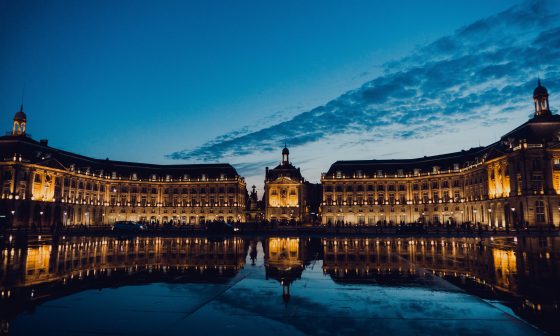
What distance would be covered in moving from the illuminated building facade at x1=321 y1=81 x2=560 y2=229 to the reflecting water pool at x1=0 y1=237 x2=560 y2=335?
50.1 meters

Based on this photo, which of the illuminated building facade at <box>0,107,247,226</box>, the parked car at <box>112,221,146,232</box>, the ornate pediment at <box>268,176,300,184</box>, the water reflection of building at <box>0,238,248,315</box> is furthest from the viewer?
the ornate pediment at <box>268,176,300,184</box>

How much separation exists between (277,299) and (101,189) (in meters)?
105

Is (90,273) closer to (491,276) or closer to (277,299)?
(277,299)

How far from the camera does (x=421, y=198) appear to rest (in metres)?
100

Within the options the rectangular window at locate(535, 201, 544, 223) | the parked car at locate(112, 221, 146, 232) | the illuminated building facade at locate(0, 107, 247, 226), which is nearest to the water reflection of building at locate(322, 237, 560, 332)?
the parked car at locate(112, 221, 146, 232)

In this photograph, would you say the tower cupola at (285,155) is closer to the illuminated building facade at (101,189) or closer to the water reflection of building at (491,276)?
the illuminated building facade at (101,189)

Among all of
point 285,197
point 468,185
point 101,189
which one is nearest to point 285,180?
point 285,197

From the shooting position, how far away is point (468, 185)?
88312mm

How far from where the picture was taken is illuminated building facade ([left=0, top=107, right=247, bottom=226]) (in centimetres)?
7488

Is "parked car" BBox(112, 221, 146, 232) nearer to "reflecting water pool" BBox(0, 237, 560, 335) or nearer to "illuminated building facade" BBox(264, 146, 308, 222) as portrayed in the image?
"reflecting water pool" BBox(0, 237, 560, 335)

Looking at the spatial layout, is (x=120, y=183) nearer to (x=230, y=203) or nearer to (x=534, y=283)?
(x=230, y=203)

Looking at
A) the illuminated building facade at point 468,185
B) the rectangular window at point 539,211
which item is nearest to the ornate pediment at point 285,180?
the illuminated building facade at point 468,185

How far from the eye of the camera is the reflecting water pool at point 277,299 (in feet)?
20.8

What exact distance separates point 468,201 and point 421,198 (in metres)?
14.8
